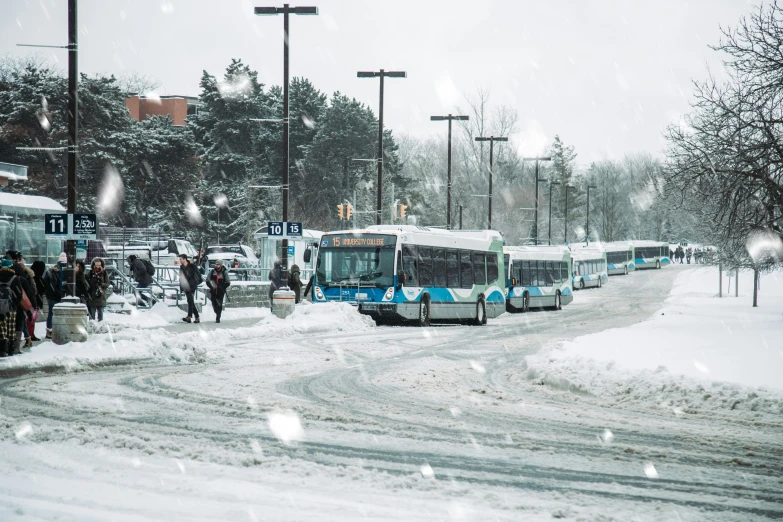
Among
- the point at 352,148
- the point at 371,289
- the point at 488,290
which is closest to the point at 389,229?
the point at 371,289

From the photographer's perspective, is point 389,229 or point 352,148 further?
point 352,148

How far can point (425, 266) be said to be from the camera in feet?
94.8

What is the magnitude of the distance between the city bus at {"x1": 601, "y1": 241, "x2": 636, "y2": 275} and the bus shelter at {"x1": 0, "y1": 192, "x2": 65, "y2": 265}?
200 ft

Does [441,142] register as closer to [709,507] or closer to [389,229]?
[389,229]

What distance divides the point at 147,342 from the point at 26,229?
607 inches

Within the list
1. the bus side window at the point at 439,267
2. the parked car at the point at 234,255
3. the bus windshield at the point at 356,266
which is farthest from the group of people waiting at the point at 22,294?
the parked car at the point at 234,255

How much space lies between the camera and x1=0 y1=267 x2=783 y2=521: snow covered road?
239 inches

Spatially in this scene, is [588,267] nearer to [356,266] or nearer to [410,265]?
[410,265]

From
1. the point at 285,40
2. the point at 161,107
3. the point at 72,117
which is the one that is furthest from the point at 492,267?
the point at 161,107

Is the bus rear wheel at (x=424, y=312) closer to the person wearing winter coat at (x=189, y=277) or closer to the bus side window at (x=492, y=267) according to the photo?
the bus side window at (x=492, y=267)

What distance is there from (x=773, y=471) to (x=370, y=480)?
3.26 m

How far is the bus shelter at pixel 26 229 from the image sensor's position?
2883 centimetres

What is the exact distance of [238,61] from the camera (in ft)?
258

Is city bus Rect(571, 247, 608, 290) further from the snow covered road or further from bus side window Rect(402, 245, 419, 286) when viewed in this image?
the snow covered road
